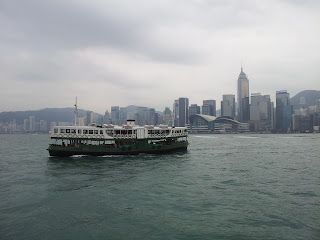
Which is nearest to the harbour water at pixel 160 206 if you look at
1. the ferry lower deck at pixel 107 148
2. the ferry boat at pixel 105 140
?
the ferry lower deck at pixel 107 148

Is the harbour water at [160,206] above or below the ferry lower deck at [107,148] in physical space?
below

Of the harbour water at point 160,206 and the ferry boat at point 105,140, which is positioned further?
the ferry boat at point 105,140

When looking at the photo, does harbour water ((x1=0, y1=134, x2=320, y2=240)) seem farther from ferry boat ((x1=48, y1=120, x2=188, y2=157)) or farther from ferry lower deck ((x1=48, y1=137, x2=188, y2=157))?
ferry boat ((x1=48, y1=120, x2=188, y2=157))

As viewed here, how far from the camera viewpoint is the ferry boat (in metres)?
45.3

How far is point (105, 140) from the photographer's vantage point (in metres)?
46.9

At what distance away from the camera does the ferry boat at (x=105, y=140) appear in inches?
1783

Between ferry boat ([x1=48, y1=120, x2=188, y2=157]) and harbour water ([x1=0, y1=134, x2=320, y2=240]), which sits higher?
ferry boat ([x1=48, y1=120, x2=188, y2=157])

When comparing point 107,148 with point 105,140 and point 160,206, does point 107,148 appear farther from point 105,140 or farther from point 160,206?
point 160,206

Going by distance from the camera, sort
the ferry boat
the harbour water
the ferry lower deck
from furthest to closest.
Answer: the ferry boat
the ferry lower deck
the harbour water

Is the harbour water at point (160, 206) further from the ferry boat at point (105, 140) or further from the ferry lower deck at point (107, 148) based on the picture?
the ferry boat at point (105, 140)

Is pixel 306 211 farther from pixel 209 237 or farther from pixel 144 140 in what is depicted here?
pixel 144 140

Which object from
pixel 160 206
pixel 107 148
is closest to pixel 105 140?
pixel 107 148

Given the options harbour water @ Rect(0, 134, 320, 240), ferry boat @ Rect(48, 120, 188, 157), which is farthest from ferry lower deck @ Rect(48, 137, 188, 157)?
harbour water @ Rect(0, 134, 320, 240)

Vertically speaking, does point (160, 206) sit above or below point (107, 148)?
below
